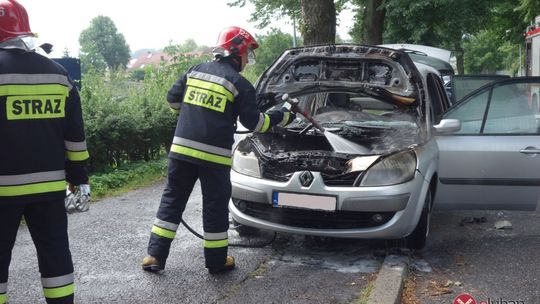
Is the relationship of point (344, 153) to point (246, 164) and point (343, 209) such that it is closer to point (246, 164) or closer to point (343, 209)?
point (343, 209)

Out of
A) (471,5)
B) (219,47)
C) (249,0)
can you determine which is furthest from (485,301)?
(249,0)

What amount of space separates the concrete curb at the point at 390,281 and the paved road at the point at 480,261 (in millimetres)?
125

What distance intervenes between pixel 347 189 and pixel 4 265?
238 centimetres

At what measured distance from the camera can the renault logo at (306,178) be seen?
4.33 m

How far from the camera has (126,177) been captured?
7.89 meters

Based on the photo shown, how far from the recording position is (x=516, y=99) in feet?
17.3

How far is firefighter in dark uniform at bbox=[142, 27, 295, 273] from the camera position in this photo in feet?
13.2

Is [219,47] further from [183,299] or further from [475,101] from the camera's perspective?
[475,101]

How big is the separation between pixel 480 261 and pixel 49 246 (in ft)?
10.7

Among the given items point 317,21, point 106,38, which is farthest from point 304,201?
point 106,38

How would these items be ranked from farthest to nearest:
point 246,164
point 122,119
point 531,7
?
point 531,7
point 122,119
point 246,164

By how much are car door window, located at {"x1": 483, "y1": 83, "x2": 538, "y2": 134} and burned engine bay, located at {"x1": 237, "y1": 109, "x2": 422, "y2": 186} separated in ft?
2.45

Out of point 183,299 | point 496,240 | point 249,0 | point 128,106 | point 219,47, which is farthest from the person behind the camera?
point 249,0

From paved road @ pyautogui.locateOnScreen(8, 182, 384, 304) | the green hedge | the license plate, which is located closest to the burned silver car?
the license plate
